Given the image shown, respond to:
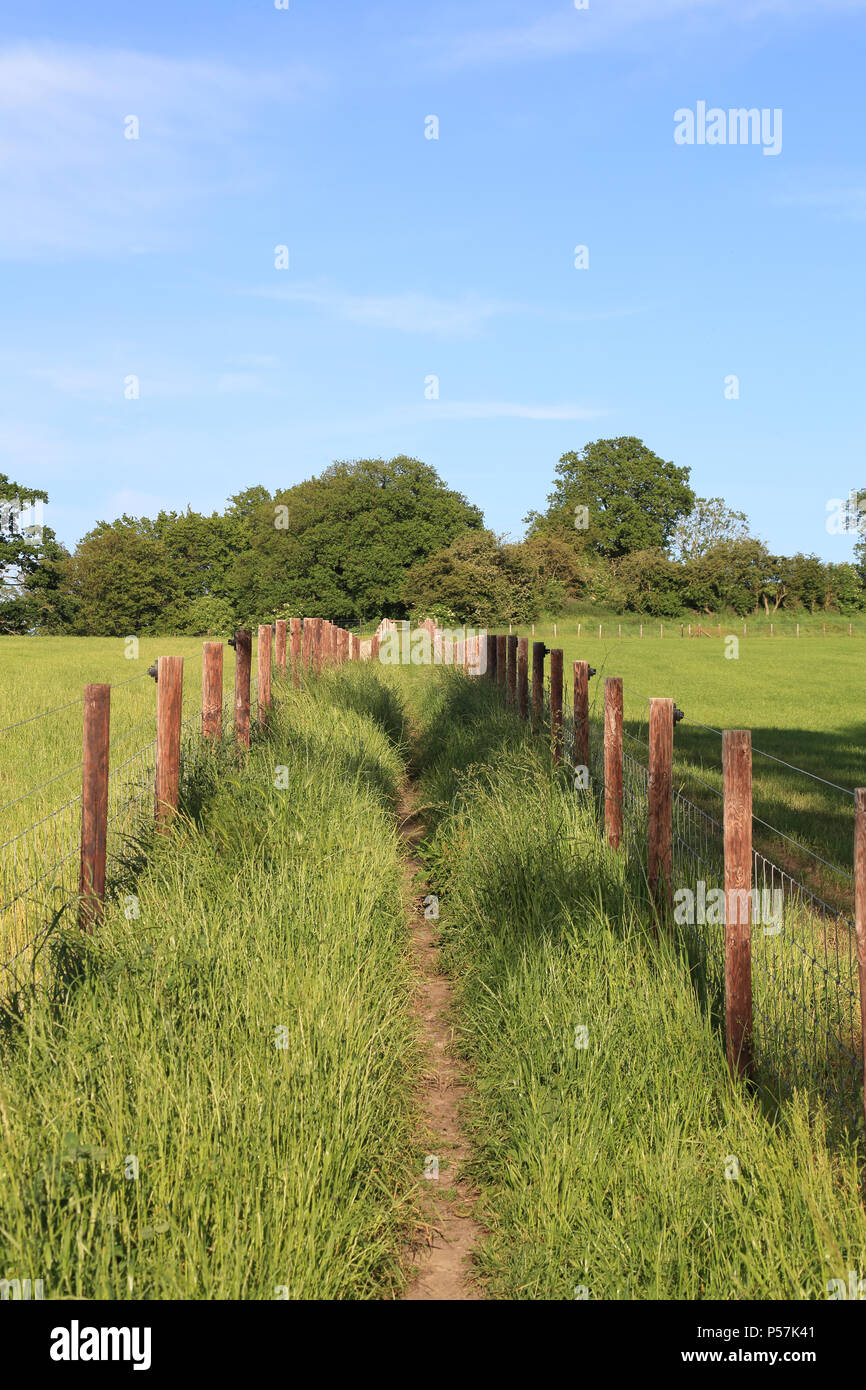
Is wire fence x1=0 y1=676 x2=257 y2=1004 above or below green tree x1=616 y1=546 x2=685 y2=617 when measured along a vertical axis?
below

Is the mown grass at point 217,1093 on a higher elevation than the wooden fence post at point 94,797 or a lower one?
lower

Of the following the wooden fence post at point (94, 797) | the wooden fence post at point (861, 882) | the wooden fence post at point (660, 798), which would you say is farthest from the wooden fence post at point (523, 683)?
the wooden fence post at point (861, 882)

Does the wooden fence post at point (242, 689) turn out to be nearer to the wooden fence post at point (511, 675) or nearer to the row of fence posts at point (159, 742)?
the row of fence posts at point (159, 742)

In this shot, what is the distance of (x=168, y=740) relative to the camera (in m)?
6.34

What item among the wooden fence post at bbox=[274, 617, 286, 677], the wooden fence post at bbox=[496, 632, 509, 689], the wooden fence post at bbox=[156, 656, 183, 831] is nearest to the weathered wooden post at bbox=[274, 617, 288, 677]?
the wooden fence post at bbox=[274, 617, 286, 677]

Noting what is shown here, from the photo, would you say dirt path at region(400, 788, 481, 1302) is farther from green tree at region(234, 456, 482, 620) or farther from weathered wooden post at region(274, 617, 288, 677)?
green tree at region(234, 456, 482, 620)

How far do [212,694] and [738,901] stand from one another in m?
5.10

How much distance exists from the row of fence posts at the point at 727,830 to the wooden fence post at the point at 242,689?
107 inches

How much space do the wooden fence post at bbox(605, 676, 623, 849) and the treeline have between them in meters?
64.8

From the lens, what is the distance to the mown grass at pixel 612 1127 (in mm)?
3023

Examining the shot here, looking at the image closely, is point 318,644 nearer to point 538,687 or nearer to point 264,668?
point 264,668

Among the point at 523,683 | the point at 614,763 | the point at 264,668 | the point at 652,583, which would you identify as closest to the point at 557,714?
the point at 614,763

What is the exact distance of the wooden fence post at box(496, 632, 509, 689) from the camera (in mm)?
14001
